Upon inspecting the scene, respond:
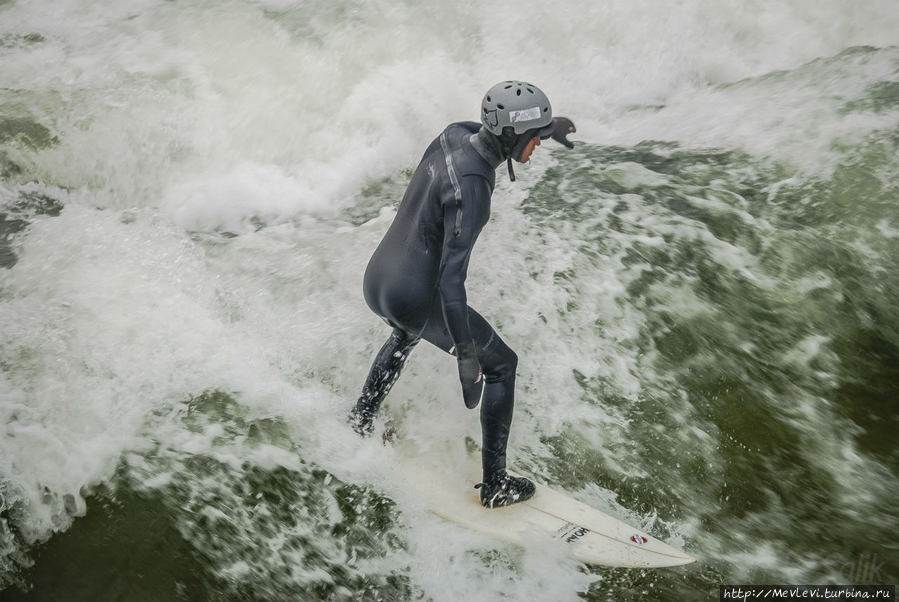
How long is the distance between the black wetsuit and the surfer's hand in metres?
0.04

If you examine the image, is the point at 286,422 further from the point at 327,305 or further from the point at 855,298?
the point at 855,298

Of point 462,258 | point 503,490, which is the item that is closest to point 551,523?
point 503,490

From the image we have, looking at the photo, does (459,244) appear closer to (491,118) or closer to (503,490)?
(491,118)

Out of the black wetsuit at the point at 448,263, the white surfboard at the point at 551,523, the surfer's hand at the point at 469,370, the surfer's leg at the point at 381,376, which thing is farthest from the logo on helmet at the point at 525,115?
the white surfboard at the point at 551,523

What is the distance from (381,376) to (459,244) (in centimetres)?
107

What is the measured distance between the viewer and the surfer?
2680 mm

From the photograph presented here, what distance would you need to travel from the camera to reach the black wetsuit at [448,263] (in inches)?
105

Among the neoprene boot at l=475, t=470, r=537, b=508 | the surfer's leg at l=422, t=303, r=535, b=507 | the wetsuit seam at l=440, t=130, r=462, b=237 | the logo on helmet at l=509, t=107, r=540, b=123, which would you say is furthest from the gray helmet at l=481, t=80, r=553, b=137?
the neoprene boot at l=475, t=470, r=537, b=508

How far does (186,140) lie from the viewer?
6523mm

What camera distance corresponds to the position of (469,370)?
2779 millimetres

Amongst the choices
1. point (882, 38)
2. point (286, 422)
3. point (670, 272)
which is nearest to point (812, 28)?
point (882, 38)

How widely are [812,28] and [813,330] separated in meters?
5.43

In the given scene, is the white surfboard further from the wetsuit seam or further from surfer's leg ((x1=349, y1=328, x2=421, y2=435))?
the wetsuit seam

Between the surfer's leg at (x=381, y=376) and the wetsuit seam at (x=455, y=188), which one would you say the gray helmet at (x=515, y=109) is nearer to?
the wetsuit seam at (x=455, y=188)
